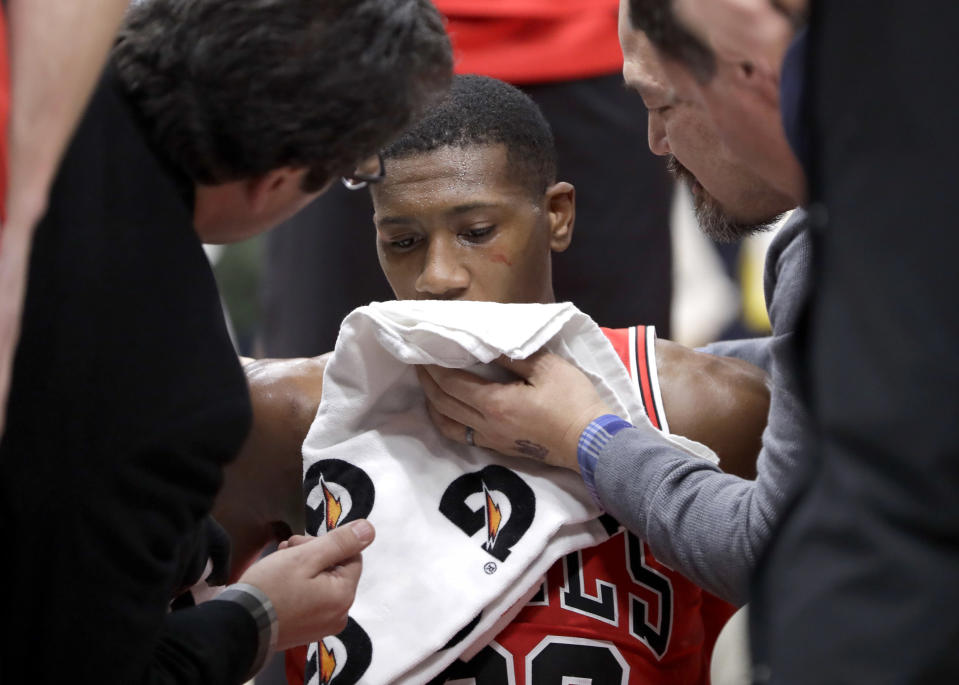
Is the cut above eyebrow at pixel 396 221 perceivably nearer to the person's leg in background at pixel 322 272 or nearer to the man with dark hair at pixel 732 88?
the person's leg in background at pixel 322 272

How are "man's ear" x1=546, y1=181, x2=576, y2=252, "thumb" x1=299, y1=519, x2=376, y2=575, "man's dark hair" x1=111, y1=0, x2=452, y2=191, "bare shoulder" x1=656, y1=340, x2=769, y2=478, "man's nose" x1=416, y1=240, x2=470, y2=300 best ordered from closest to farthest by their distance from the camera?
"man's dark hair" x1=111, y1=0, x2=452, y2=191
"thumb" x1=299, y1=519, x2=376, y2=575
"bare shoulder" x1=656, y1=340, x2=769, y2=478
"man's nose" x1=416, y1=240, x2=470, y2=300
"man's ear" x1=546, y1=181, x2=576, y2=252

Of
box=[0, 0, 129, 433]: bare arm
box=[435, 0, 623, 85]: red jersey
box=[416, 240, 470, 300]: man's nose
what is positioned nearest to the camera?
box=[0, 0, 129, 433]: bare arm

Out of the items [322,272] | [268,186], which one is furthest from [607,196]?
[268,186]

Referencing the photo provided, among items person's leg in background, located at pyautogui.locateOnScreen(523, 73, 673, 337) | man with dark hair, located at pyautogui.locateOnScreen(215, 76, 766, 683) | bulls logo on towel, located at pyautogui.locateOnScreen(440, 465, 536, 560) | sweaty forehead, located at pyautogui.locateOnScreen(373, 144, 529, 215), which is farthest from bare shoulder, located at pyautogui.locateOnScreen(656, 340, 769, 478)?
person's leg in background, located at pyautogui.locateOnScreen(523, 73, 673, 337)

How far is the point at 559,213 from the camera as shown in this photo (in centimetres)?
178

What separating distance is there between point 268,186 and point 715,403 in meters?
0.70

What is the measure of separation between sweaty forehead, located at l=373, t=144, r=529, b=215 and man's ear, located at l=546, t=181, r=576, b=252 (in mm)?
111

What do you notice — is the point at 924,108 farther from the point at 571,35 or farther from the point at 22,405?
the point at 571,35

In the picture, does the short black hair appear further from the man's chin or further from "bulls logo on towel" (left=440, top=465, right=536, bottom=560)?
"bulls logo on towel" (left=440, top=465, right=536, bottom=560)

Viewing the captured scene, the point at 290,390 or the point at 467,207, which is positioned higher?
the point at 467,207

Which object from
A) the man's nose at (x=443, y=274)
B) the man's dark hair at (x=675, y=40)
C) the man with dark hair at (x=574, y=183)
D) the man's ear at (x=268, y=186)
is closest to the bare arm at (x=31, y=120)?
the man's ear at (x=268, y=186)

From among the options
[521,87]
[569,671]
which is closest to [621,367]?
[569,671]

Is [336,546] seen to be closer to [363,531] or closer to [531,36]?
[363,531]

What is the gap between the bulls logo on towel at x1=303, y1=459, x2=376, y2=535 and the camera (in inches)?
52.7
